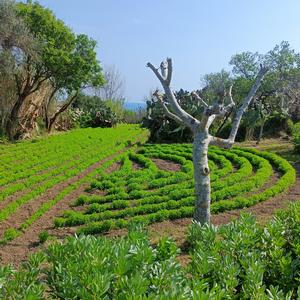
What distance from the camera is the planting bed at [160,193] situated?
10.3 m

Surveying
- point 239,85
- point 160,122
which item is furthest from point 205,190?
point 239,85

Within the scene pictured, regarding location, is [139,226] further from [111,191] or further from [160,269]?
[111,191]

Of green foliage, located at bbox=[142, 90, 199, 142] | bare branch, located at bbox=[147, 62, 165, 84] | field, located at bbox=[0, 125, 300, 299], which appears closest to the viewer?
field, located at bbox=[0, 125, 300, 299]

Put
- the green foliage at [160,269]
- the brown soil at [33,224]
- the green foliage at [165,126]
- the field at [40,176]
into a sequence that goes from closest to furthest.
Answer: the green foliage at [160,269] → the brown soil at [33,224] → the field at [40,176] → the green foliage at [165,126]

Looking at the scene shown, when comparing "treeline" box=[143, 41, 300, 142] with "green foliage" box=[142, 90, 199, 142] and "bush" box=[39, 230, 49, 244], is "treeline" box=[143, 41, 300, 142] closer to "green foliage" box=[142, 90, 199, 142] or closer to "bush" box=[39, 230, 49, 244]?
"green foliage" box=[142, 90, 199, 142]

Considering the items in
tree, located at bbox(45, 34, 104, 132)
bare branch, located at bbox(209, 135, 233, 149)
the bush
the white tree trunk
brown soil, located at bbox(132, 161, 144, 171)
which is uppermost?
tree, located at bbox(45, 34, 104, 132)

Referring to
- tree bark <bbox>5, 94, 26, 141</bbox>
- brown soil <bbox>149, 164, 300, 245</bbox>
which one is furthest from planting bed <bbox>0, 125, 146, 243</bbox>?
brown soil <bbox>149, 164, 300, 245</bbox>

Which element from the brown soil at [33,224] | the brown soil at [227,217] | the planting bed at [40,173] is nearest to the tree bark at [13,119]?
the planting bed at [40,173]

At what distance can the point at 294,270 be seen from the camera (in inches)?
199

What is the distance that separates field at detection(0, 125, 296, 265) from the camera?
9852 millimetres

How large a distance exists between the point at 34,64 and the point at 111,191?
50.3 feet

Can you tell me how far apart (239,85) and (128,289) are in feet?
126

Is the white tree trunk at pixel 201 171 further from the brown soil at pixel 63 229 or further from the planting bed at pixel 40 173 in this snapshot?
the planting bed at pixel 40 173

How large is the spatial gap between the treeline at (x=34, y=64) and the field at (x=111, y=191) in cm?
580
